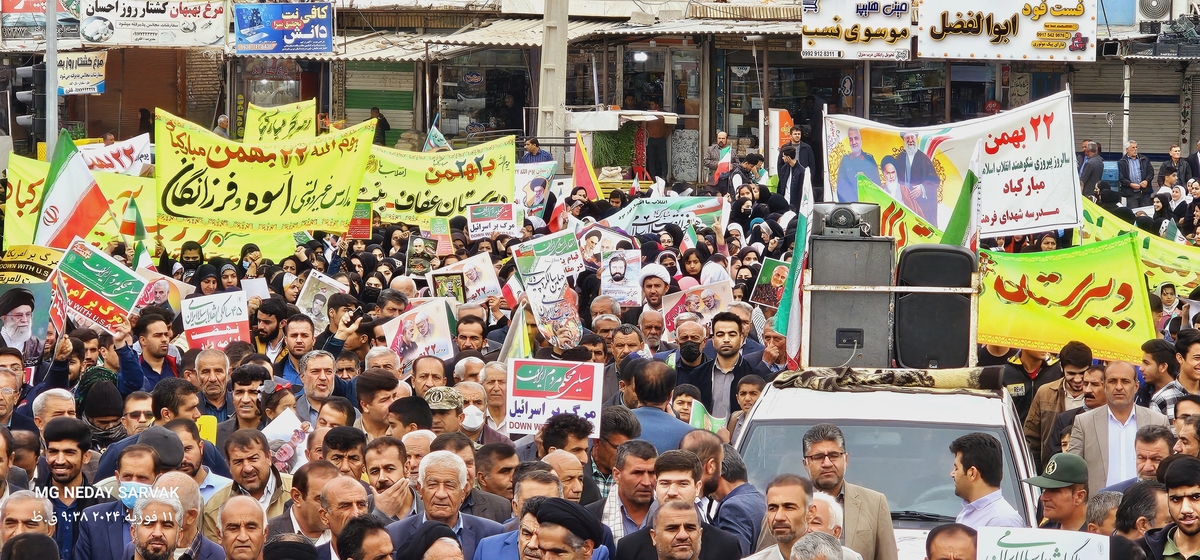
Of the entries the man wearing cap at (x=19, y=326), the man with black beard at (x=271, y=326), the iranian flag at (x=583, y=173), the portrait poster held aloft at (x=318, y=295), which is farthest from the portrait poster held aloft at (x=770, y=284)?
the iranian flag at (x=583, y=173)

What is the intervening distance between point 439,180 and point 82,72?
1801cm

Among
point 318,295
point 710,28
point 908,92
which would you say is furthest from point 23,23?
point 318,295

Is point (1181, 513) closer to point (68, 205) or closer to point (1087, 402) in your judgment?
point (1087, 402)

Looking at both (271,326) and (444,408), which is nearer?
(444,408)

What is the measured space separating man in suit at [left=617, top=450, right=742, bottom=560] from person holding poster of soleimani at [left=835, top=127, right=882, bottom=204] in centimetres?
796

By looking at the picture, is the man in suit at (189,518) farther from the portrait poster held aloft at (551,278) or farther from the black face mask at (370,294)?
the black face mask at (370,294)

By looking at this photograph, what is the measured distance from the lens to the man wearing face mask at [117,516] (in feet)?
19.9

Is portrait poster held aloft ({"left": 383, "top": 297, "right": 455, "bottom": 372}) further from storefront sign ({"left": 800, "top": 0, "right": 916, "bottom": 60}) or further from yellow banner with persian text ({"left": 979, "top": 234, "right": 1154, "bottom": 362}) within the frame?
storefront sign ({"left": 800, "top": 0, "right": 916, "bottom": 60})

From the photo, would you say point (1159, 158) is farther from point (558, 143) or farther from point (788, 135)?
point (558, 143)

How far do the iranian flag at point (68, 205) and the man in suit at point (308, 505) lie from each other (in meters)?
7.18

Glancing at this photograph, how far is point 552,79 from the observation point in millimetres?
24094

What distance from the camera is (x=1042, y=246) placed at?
14453mm

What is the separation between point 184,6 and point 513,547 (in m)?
27.7

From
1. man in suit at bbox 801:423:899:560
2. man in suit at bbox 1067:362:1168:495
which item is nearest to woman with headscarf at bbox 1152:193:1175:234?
man in suit at bbox 1067:362:1168:495
